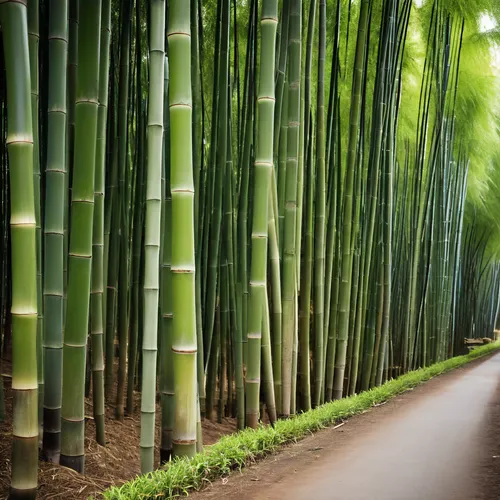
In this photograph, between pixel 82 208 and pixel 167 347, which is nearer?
pixel 82 208

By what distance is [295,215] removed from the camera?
312 cm

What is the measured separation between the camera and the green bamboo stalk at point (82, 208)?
2.00 metres

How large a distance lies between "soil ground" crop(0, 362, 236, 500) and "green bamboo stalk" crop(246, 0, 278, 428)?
0.56 metres

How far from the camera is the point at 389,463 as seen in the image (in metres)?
2.21

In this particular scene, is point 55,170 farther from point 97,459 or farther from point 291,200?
point 291,200

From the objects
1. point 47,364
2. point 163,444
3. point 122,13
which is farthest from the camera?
point 122,13

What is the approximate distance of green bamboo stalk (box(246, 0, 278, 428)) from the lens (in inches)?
95.4

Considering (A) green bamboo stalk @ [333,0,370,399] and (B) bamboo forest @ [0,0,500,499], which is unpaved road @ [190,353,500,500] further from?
(A) green bamboo stalk @ [333,0,370,399]

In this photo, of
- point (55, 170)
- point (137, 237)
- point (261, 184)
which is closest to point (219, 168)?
point (261, 184)

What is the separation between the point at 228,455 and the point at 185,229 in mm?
804

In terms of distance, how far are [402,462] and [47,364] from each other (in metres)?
1.20

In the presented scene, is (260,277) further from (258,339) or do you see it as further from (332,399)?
(332,399)

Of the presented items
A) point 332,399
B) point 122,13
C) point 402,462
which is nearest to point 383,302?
point 332,399

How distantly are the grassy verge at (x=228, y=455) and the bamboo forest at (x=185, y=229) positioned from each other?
91 millimetres
